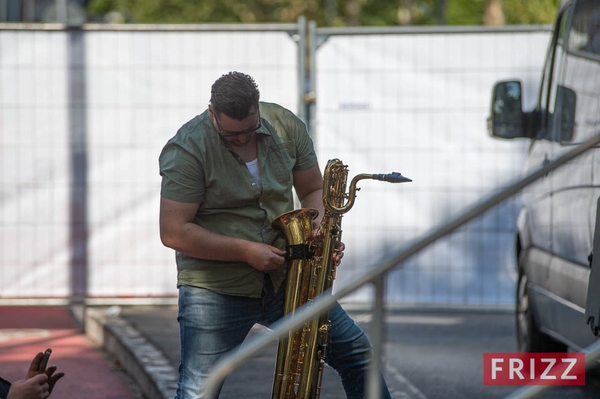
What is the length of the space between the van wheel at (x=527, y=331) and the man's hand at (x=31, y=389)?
319 centimetres

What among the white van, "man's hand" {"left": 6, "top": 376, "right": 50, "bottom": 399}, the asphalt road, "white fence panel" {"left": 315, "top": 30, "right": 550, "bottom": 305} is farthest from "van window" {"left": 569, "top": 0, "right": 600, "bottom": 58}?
"man's hand" {"left": 6, "top": 376, "right": 50, "bottom": 399}

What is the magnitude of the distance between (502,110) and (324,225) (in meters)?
2.85

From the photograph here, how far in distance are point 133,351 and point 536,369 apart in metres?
3.74

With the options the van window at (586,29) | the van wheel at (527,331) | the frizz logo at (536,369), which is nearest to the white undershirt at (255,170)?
the frizz logo at (536,369)

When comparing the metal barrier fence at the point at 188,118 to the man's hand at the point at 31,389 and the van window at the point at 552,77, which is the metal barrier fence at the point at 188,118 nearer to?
the van window at the point at 552,77

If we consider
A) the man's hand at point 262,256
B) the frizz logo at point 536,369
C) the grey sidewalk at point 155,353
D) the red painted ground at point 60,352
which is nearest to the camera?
the frizz logo at point 536,369

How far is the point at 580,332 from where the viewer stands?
5191 millimetres

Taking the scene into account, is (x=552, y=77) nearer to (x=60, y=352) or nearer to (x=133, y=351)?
(x=133, y=351)

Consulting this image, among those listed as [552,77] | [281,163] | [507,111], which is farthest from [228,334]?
[552,77]

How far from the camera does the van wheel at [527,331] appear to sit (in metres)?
6.36

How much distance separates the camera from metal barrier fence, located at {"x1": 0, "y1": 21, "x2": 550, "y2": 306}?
355 inches

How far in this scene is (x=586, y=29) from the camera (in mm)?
5676

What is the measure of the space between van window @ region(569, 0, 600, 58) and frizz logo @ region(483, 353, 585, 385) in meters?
1.69

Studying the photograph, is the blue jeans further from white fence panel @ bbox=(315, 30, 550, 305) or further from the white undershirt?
white fence panel @ bbox=(315, 30, 550, 305)
